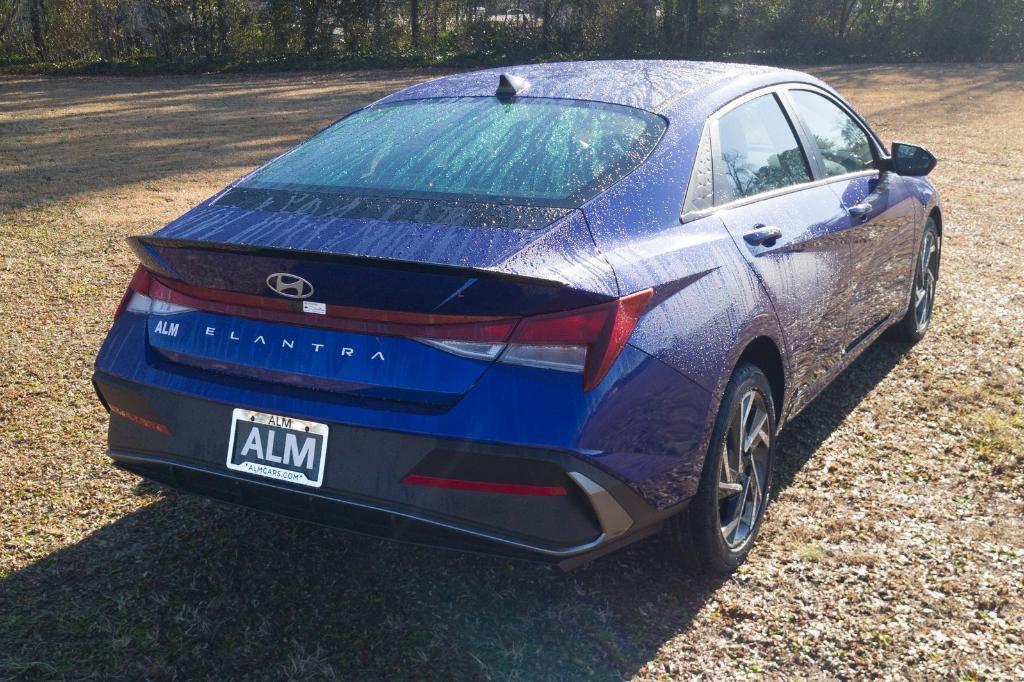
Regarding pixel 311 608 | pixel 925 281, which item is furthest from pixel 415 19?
pixel 311 608

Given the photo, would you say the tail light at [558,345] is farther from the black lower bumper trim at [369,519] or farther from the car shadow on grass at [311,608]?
the car shadow on grass at [311,608]

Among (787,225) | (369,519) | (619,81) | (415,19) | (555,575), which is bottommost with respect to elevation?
(555,575)

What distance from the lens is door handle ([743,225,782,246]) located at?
131 inches

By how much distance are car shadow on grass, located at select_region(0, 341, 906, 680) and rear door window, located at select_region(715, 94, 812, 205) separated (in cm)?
122

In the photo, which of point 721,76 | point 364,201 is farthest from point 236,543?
point 721,76

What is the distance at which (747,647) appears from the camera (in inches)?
117

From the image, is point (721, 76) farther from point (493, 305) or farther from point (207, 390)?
point (207, 390)

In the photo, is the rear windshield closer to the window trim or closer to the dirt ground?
the window trim

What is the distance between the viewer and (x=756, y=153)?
371cm

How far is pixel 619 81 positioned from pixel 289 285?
1698mm

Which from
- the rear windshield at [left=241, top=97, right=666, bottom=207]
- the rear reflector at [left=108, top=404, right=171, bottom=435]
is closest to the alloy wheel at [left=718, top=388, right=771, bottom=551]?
the rear windshield at [left=241, top=97, right=666, bottom=207]

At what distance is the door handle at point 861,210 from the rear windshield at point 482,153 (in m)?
1.18

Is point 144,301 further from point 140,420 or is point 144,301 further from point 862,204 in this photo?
point 862,204

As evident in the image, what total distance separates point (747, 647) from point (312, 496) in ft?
4.30
